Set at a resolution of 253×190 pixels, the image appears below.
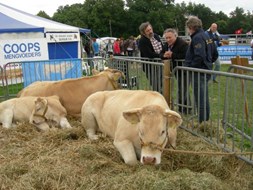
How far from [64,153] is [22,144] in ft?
2.82

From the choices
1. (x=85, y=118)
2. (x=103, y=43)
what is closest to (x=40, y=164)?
(x=85, y=118)

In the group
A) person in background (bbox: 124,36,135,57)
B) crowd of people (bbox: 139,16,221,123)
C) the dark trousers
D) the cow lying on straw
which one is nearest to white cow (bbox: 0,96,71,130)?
the cow lying on straw

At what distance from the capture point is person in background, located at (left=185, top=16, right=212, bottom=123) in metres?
4.90

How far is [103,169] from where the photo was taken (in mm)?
3768

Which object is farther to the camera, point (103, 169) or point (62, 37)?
point (62, 37)

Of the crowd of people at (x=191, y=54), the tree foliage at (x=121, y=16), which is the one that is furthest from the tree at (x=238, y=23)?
the crowd of people at (x=191, y=54)

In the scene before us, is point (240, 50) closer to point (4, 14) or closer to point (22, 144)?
point (4, 14)

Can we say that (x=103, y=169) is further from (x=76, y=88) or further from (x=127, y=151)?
(x=76, y=88)

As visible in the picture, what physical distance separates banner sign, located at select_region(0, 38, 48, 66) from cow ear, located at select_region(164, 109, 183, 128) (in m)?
9.54

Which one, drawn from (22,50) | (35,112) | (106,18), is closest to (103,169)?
(35,112)

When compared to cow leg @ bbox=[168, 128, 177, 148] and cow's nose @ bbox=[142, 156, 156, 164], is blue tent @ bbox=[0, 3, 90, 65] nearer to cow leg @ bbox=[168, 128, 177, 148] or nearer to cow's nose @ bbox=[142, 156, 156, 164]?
cow leg @ bbox=[168, 128, 177, 148]

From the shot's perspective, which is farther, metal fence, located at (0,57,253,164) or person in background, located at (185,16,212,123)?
person in background, located at (185,16,212,123)

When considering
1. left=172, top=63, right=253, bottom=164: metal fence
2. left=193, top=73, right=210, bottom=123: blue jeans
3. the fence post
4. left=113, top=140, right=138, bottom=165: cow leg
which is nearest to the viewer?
left=113, top=140, right=138, bottom=165: cow leg

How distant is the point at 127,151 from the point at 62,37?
34.8ft
